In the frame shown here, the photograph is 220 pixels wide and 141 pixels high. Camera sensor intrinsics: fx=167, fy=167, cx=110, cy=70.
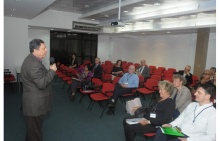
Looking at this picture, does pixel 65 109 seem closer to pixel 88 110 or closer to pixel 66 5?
pixel 88 110

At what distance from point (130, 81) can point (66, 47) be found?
294 inches

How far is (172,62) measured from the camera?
10047 millimetres

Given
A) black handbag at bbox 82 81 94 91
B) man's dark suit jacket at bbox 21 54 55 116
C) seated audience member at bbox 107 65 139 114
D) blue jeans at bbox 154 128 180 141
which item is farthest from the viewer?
black handbag at bbox 82 81 94 91

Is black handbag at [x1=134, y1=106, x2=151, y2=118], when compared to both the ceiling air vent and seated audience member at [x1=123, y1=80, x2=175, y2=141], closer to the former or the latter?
seated audience member at [x1=123, y1=80, x2=175, y2=141]

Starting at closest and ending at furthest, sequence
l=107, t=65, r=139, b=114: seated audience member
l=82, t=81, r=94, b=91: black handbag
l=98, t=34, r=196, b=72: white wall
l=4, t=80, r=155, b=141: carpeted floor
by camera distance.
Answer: l=4, t=80, r=155, b=141: carpeted floor < l=107, t=65, r=139, b=114: seated audience member < l=82, t=81, r=94, b=91: black handbag < l=98, t=34, r=196, b=72: white wall

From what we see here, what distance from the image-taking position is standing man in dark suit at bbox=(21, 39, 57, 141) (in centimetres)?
223

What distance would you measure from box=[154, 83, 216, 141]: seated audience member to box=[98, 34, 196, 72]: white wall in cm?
746

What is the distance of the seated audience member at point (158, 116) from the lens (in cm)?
268

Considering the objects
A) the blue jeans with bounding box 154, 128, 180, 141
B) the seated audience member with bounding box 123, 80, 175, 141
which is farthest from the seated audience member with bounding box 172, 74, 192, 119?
the blue jeans with bounding box 154, 128, 180, 141

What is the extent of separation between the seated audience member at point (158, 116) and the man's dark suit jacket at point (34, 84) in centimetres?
148

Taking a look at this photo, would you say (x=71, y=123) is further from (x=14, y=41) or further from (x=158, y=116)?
(x=14, y=41)

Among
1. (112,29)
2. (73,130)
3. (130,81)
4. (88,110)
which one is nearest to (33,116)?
(73,130)

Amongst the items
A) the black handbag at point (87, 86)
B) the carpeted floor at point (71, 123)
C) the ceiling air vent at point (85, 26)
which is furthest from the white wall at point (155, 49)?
the black handbag at point (87, 86)

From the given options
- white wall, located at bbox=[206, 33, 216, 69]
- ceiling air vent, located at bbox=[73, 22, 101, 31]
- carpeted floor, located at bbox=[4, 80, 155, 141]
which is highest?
ceiling air vent, located at bbox=[73, 22, 101, 31]
